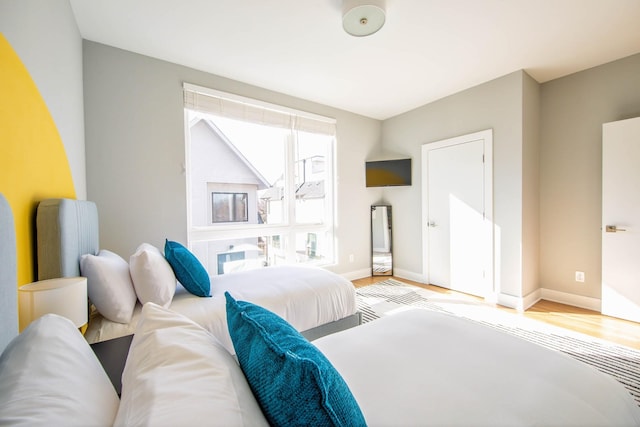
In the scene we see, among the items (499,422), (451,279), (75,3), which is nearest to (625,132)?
(451,279)

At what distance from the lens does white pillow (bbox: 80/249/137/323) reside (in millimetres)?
1411

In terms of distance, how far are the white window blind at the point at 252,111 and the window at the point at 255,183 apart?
0.01 m

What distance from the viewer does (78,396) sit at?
0.52 m

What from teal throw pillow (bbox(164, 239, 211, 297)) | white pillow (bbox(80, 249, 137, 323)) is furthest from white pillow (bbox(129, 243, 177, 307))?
teal throw pillow (bbox(164, 239, 211, 297))

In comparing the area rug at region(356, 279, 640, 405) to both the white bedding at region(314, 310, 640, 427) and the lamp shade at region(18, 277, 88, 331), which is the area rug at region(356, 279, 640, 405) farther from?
the lamp shade at region(18, 277, 88, 331)

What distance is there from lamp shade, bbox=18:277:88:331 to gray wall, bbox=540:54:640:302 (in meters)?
4.32

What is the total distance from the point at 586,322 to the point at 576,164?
1.69 m

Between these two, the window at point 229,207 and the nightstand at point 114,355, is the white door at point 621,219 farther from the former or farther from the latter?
the nightstand at point 114,355

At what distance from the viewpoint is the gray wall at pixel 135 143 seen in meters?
2.38

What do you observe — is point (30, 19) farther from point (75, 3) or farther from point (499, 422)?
point (499, 422)

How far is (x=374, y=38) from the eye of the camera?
2354 millimetres

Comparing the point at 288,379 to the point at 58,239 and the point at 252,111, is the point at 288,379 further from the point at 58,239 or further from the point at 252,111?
the point at 252,111

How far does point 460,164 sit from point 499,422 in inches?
129

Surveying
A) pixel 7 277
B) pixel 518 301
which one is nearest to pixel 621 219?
pixel 518 301
